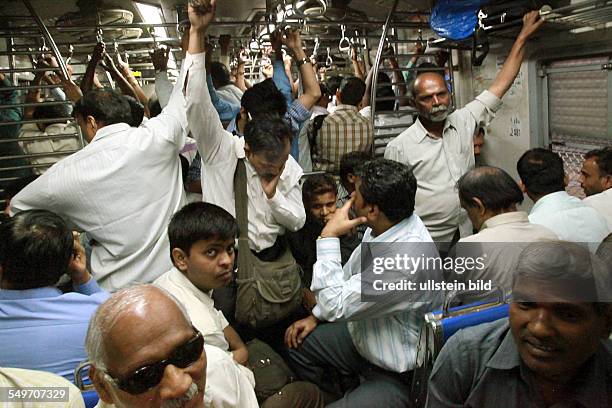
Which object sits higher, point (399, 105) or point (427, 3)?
point (427, 3)

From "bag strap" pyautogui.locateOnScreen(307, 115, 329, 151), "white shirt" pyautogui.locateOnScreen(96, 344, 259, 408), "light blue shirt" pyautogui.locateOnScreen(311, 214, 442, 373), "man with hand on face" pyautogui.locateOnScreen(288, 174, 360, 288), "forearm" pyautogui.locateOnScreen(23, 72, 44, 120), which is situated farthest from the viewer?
"forearm" pyautogui.locateOnScreen(23, 72, 44, 120)

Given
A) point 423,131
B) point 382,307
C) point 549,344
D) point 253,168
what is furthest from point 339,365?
point 423,131

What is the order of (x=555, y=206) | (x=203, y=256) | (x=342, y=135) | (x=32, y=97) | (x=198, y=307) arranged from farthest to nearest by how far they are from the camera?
(x=32, y=97) → (x=342, y=135) → (x=555, y=206) → (x=203, y=256) → (x=198, y=307)

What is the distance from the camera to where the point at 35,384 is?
1.27 m

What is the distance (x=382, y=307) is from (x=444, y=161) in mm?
1533

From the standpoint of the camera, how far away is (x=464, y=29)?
132 inches

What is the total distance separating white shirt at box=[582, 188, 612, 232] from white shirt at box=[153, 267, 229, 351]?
6.80ft

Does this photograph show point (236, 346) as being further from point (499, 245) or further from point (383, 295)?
point (499, 245)

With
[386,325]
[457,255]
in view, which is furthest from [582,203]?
[386,325]

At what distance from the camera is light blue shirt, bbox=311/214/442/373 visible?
1.96 meters

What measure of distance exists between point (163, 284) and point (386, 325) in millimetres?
1001

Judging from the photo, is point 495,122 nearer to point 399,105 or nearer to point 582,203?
point 399,105

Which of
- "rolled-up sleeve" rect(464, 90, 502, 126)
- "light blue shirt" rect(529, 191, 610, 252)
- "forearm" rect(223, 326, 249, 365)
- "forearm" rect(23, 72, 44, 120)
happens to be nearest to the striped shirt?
"rolled-up sleeve" rect(464, 90, 502, 126)

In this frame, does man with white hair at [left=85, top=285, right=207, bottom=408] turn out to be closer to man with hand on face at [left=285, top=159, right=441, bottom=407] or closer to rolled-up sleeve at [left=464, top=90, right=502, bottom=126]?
man with hand on face at [left=285, top=159, right=441, bottom=407]
